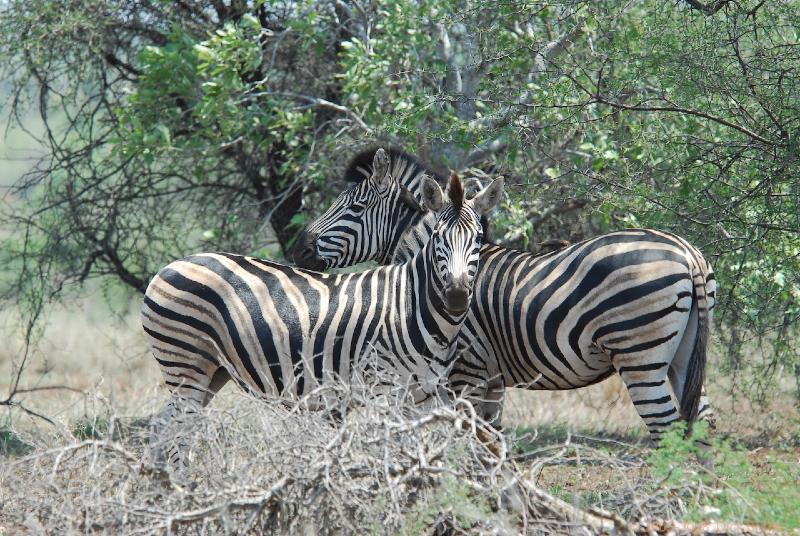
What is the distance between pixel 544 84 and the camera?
7008mm

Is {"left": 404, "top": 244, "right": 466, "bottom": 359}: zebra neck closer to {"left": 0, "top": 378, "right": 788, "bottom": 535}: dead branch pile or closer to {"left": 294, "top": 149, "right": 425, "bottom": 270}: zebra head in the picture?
{"left": 294, "top": 149, "right": 425, "bottom": 270}: zebra head

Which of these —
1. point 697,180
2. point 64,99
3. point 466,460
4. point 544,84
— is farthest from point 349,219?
point 64,99

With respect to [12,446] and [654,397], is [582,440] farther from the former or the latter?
[12,446]

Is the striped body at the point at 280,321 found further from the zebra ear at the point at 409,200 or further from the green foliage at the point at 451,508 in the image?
the green foliage at the point at 451,508

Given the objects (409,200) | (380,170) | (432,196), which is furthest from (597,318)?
(380,170)

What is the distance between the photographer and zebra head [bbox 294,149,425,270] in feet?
22.7

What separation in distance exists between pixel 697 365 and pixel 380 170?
254cm

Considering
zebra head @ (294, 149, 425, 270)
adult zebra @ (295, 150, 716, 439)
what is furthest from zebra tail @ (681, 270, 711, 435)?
zebra head @ (294, 149, 425, 270)

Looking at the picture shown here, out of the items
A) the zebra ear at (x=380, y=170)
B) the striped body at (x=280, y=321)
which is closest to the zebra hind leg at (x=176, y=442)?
the striped body at (x=280, y=321)

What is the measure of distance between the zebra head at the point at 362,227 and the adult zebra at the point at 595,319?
0.11m

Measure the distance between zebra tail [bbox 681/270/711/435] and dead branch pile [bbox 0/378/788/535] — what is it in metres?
1.27

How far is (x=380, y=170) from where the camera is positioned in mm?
6887

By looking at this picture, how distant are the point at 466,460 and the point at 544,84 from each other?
3534mm

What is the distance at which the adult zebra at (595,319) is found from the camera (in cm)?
553
